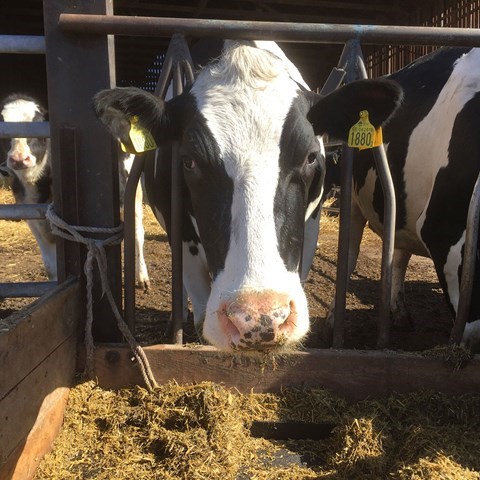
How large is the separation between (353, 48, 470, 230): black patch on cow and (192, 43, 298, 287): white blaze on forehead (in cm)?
137

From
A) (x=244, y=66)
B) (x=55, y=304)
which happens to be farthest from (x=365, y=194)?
(x=55, y=304)

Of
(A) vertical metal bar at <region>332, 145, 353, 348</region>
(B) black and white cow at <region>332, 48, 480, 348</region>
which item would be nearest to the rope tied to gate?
(A) vertical metal bar at <region>332, 145, 353, 348</region>

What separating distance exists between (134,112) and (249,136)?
1.61ft

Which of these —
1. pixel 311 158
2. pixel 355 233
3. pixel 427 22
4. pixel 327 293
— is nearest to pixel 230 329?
pixel 311 158

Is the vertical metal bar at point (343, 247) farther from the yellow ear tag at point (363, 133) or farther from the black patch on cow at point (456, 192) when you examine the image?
the black patch on cow at point (456, 192)

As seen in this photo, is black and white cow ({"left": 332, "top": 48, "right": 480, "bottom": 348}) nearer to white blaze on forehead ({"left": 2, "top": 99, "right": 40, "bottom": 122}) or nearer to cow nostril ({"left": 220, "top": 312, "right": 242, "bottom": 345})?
cow nostril ({"left": 220, "top": 312, "right": 242, "bottom": 345})

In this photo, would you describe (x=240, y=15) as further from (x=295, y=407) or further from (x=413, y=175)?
(x=295, y=407)

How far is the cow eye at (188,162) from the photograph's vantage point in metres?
2.14

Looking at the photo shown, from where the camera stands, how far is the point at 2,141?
4.97 meters

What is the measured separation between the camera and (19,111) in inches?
179

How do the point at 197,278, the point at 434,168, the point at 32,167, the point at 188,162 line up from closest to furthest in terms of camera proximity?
1. the point at 188,162
2. the point at 197,278
3. the point at 434,168
4. the point at 32,167

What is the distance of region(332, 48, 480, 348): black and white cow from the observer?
8.64 feet

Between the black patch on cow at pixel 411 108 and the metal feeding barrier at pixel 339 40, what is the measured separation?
3.63 feet

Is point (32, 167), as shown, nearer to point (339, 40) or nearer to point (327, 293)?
point (327, 293)
